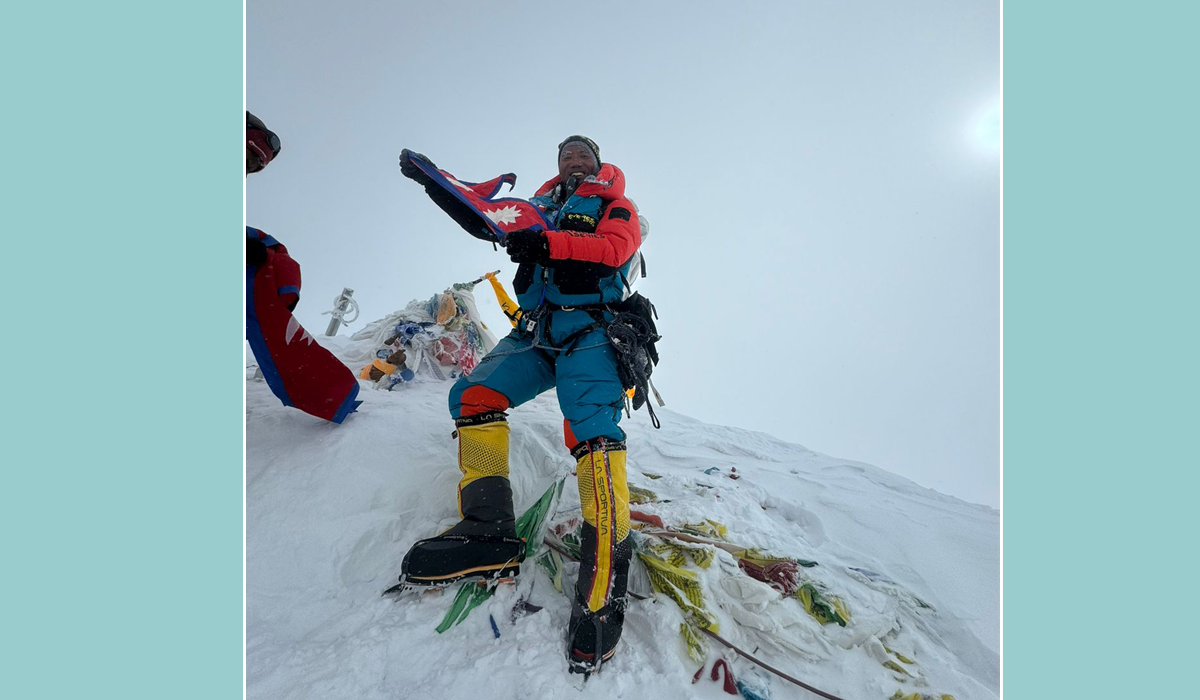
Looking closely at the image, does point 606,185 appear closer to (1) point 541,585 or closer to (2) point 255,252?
(2) point 255,252

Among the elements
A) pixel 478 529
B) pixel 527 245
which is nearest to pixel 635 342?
pixel 527 245

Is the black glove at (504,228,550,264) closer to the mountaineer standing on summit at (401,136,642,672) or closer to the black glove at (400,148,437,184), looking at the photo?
the mountaineer standing on summit at (401,136,642,672)

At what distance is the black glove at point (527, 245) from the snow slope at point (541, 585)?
4.66 ft

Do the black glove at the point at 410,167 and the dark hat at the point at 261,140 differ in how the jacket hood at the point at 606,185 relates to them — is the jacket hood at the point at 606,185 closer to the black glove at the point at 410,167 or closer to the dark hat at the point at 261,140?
the black glove at the point at 410,167

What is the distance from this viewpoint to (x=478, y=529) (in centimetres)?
202

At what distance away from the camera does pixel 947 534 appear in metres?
2.72

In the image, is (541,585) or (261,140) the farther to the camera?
(261,140)

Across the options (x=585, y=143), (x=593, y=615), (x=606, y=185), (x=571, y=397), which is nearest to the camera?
(x=593, y=615)

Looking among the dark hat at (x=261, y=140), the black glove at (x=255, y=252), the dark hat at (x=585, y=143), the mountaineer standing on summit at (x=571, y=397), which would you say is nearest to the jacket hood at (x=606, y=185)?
the mountaineer standing on summit at (x=571, y=397)

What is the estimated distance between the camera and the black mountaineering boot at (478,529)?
73.1 inches

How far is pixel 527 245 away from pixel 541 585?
1.67 metres

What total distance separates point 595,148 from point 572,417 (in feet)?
6.54

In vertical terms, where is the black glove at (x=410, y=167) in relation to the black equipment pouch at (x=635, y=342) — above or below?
above

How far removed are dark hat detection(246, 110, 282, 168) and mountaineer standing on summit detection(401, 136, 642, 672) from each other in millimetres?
1344
